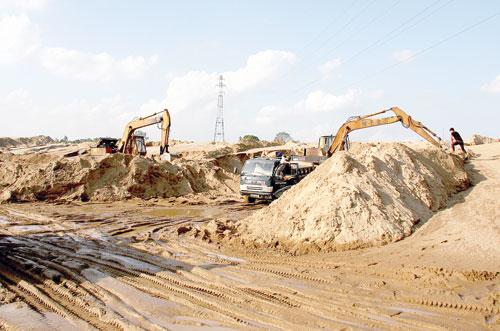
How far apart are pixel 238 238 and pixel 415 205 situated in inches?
180

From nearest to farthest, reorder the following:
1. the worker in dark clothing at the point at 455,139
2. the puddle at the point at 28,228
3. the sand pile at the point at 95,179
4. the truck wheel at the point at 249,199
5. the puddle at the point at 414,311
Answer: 1. the puddle at the point at 414,311
2. the puddle at the point at 28,228
3. the truck wheel at the point at 249,199
4. the worker in dark clothing at the point at 455,139
5. the sand pile at the point at 95,179

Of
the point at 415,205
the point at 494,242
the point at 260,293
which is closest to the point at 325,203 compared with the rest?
the point at 415,205

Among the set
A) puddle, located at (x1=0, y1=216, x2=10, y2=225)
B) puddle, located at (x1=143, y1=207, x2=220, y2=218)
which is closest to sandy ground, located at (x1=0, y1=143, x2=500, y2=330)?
puddle, located at (x1=0, y1=216, x2=10, y2=225)

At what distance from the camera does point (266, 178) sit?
18.9m

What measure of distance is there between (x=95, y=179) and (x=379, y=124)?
47.0 feet

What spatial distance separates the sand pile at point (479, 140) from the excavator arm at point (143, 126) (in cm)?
2639

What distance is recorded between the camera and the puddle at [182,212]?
17312mm

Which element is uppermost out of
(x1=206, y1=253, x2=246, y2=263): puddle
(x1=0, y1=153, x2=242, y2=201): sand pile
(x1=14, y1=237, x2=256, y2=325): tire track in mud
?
(x1=0, y1=153, x2=242, y2=201): sand pile

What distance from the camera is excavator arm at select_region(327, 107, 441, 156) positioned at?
2148 centimetres

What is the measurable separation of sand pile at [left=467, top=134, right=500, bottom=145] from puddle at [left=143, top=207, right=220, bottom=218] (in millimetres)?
29141

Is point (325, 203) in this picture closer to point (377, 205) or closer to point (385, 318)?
point (377, 205)

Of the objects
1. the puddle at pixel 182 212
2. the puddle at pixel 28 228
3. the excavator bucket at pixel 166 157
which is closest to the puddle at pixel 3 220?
the puddle at pixel 28 228

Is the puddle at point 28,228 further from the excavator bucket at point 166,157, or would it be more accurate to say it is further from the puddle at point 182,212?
the excavator bucket at point 166,157

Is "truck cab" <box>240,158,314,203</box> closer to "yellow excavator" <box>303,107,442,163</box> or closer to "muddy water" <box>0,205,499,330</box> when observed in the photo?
"yellow excavator" <box>303,107,442,163</box>
